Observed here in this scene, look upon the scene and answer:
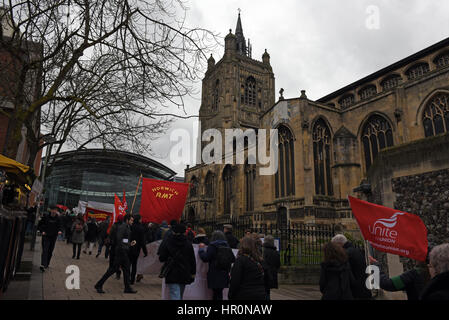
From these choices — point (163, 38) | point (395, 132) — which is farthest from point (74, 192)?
point (163, 38)

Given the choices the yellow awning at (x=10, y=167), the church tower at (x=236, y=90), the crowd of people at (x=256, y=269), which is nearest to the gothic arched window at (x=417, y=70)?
the church tower at (x=236, y=90)

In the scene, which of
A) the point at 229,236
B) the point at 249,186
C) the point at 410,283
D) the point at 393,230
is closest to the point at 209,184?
the point at 249,186

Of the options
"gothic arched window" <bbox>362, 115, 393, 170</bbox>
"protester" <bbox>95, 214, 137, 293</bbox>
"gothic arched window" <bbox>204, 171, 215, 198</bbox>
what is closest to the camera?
"protester" <bbox>95, 214, 137, 293</bbox>

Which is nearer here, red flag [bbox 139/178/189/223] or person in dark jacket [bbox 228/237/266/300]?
person in dark jacket [bbox 228/237/266/300]

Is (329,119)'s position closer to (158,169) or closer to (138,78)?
(138,78)

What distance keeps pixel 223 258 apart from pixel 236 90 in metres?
46.5

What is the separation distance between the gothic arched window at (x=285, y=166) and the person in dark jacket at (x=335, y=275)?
2113 centimetres

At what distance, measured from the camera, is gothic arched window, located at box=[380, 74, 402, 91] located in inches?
1134

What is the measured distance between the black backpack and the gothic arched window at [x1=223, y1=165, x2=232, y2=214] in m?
32.7

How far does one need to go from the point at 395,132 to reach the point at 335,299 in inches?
879

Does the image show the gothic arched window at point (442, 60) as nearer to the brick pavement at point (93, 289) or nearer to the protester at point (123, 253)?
the brick pavement at point (93, 289)

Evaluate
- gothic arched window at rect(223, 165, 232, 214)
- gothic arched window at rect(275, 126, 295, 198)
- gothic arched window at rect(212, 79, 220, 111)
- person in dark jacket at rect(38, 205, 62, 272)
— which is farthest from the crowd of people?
gothic arched window at rect(212, 79, 220, 111)

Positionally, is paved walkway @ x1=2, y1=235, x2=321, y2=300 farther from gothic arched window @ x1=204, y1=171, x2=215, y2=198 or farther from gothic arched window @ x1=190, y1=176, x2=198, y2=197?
gothic arched window @ x1=190, y1=176, x2=198, y2=197

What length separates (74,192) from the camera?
175 feet
